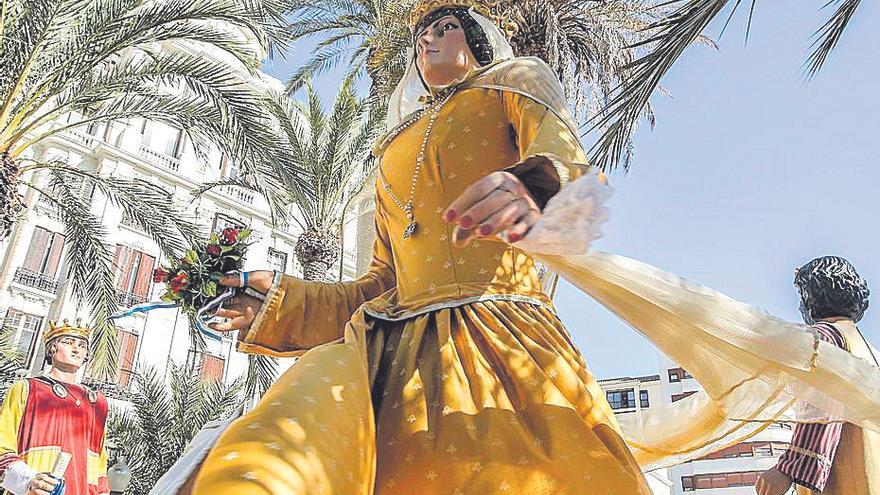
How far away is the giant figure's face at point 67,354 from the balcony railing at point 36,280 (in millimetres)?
19499

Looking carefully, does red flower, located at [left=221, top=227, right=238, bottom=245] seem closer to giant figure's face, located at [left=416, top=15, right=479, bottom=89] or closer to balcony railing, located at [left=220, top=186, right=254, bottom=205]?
giant figure's face, located at [left=416, top=15, right=479, bottom=89]

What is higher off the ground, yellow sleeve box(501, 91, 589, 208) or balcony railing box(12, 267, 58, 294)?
balcony railing box(12, 267, 58, 294)

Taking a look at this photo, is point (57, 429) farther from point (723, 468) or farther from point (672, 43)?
point (723, 468)

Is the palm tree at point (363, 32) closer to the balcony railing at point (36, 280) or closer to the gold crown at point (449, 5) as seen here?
the gold crown at point (449, 5)

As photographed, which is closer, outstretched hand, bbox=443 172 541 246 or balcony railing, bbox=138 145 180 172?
outstretched hand, bbox=443 172 541 246

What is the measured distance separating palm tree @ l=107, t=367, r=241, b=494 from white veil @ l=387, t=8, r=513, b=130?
14.3 metres

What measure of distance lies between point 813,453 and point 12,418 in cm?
492

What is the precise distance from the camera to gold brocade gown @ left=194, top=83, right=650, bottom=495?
56.0 inches

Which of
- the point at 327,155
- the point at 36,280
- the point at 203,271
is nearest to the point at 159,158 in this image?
the point at 36,280

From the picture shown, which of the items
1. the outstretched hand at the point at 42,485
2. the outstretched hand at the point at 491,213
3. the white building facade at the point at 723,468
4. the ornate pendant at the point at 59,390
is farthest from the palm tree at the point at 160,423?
the white building facade at the point at 723,468

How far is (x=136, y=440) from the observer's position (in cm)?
1622

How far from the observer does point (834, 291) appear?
333cm

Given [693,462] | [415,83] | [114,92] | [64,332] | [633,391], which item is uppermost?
[633,391]

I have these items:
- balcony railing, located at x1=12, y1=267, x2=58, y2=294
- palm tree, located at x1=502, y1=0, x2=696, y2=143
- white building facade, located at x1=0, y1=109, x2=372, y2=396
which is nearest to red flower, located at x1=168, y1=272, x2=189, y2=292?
palm tree, located at x1=502, y1=0, x2=696, y2=143
